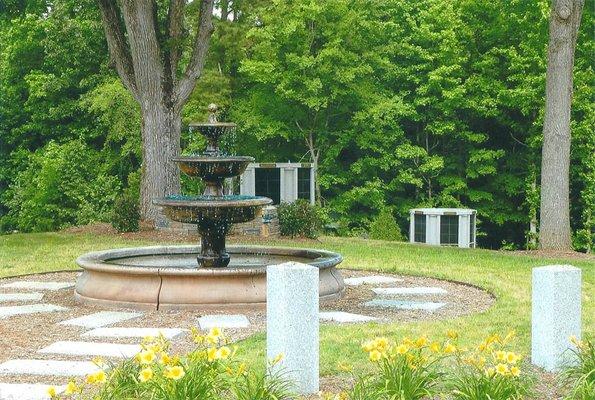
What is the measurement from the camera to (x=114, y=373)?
535 cm

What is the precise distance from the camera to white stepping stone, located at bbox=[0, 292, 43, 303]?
431 inches

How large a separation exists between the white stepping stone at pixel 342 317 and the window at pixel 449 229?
1882 centimetres

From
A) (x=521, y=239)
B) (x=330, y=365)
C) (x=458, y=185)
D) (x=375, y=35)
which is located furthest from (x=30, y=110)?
(x=330, y=365)

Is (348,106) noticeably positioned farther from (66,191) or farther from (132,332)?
(132,332)

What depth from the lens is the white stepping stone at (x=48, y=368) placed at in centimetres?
679

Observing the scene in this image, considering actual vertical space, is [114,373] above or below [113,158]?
below

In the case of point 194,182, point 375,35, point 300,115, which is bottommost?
point 194,182

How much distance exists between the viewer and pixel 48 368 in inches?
274

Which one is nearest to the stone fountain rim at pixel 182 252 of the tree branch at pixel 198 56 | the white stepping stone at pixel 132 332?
the white stepping stone at pixel 132 332

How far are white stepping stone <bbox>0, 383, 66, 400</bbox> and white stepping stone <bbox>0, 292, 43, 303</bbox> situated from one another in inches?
187

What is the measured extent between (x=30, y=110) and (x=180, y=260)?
24.2 metres

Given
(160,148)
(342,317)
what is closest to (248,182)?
(160,148)

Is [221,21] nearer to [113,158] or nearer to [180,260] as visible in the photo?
[113,158]

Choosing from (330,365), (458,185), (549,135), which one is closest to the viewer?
(330,365)
